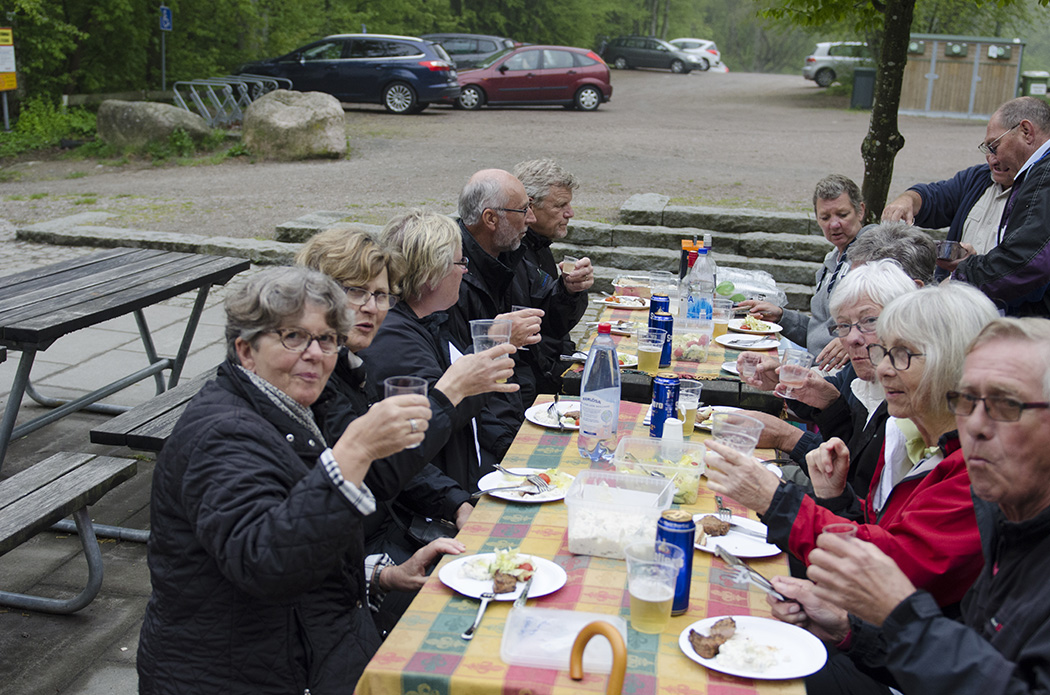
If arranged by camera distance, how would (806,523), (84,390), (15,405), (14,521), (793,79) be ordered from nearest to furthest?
(806,523), (14,521), (15,405), (84,390), (793,79)

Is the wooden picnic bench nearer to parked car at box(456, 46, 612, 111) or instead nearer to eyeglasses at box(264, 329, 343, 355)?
eyeglasses at box(264, 329, 343, 355)

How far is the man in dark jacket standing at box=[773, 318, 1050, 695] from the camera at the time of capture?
178cm

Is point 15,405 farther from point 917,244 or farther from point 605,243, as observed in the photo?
point 605,243

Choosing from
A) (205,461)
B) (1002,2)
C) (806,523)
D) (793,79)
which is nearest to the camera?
(205,461)

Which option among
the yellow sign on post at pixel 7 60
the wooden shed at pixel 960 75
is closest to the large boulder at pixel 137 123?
the yellow sign on post at pixel 7 60

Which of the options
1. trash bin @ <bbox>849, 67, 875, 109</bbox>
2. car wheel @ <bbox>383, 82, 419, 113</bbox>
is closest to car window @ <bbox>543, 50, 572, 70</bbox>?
car wheel @ <bbox>383, 82, 419, 113</bbox>

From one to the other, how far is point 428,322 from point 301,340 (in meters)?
1.22

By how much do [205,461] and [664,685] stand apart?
115 centimetres

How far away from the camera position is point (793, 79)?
34500 millimetres

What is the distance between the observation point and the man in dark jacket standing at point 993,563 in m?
1.78

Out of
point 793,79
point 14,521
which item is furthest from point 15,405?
point 793,79

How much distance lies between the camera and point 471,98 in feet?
71.8

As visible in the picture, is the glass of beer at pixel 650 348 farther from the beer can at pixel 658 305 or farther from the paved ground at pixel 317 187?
the paved ground at pixel 317 187

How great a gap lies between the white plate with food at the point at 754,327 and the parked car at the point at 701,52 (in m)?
33.3
